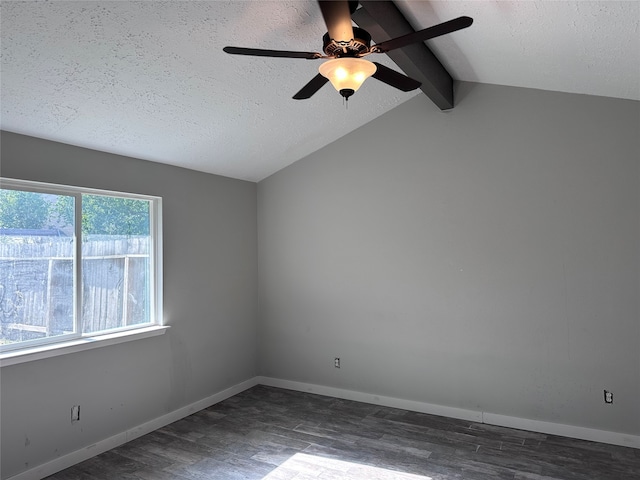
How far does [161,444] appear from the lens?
3.55m

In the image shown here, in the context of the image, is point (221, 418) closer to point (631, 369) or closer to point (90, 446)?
point (90, 446)

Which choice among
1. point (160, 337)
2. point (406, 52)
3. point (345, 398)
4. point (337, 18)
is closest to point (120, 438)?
point (160, 337)

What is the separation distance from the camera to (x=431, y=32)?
1.89m

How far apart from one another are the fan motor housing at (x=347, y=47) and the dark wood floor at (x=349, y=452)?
2.59 m

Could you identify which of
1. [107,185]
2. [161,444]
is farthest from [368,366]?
[107,185]

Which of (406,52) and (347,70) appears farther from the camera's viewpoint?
(406,52)

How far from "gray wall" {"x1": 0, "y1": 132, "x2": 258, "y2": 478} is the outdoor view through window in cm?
16

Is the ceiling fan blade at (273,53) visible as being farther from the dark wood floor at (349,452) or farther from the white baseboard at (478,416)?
the white baseboard at (478,416)

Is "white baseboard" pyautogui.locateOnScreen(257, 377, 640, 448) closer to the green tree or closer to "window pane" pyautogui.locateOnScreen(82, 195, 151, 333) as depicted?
"window pane" pyautogui.locateOnScreen(82, 195, 151, 333)

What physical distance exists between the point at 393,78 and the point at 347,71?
401 mm

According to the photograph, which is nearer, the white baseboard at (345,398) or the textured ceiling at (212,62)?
the textured ceiling at (212,62)

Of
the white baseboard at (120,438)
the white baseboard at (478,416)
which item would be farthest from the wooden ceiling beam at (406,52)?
the white baseboard at (120,438)

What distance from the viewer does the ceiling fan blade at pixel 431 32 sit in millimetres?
1804

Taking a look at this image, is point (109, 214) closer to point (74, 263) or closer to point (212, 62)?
point (74, 263)
